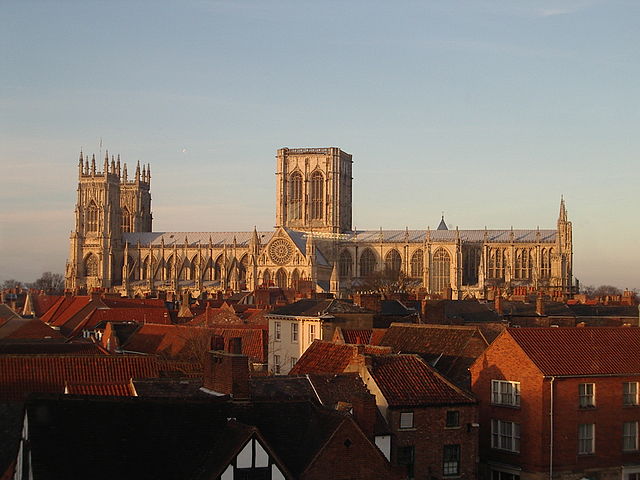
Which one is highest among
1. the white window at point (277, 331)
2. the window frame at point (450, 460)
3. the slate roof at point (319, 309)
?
the slate roof at point (319, 309)

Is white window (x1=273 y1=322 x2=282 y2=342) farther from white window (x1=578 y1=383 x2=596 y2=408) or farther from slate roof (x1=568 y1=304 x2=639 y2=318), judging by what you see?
white window (x1=578 y1=383 x2=596 y2=408)

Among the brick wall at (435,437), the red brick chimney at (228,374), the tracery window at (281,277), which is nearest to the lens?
the red brick chimney at (228,374)

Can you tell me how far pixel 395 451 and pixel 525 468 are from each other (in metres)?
4.63

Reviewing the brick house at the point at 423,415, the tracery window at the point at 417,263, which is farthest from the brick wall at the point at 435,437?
the tracery window at the point at 417,263

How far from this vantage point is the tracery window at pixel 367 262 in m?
152

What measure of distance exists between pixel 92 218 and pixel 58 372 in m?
140

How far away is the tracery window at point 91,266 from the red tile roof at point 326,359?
132 metres

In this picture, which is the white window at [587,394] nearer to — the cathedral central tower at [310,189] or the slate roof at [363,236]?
the slate roof at [363,236]

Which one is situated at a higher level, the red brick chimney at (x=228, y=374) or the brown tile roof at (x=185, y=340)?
the red brick chimney at (x=228, y=374)

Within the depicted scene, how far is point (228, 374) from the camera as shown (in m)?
23.8

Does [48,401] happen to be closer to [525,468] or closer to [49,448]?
[49,448]

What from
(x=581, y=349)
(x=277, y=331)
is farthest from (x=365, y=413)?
(x=277, y=331)

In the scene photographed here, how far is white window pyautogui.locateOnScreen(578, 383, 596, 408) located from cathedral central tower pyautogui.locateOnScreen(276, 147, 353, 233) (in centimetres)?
13079

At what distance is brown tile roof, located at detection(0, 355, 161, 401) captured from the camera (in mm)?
30531
